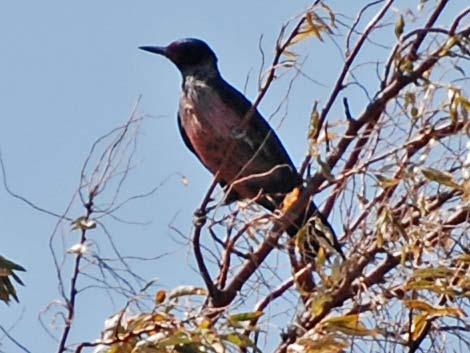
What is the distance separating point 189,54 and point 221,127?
0.80m

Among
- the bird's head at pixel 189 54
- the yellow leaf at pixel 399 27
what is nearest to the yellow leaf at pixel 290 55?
the yellow leaf at pixel 399 27

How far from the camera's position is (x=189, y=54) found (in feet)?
18.2

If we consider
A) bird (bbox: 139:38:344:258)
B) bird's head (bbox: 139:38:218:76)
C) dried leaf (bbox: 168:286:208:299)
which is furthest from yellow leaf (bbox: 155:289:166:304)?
bird's head (bbox: 139:38:218:76)

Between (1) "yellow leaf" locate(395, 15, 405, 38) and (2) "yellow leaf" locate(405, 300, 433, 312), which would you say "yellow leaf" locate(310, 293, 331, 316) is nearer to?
(2) "yellow leaf" locate(405, 300, 433, 312)

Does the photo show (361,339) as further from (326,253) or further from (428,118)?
(428,118)

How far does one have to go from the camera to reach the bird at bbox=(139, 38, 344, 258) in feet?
14.2

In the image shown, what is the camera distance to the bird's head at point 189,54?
5.49 meters

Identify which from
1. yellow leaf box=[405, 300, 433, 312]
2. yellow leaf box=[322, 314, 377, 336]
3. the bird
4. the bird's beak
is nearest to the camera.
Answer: yellow leaf box=[322, 314, 377, 336]

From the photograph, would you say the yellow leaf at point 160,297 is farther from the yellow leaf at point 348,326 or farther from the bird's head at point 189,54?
the bird's head at point 189,54

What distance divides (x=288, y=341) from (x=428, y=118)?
2.03ft

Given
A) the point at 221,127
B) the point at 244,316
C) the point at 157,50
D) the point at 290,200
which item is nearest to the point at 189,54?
the point at 157,50


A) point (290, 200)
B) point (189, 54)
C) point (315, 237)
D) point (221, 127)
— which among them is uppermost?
point (189, 54)

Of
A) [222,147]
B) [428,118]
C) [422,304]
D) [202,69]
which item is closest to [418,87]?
[428,118]

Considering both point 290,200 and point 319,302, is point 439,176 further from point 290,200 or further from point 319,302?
point 290,200
